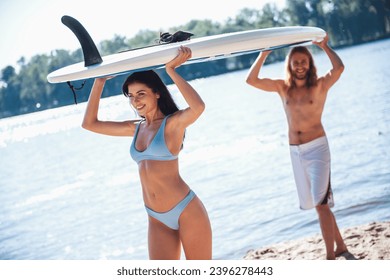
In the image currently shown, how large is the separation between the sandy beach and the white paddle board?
→ 175 cm

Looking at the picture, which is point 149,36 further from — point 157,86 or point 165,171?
point 165,171

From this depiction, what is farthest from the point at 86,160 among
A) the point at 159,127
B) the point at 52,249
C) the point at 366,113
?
the point at 159,127

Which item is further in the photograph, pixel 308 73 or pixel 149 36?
pixel 149 36

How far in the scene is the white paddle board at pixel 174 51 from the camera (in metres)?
2.68

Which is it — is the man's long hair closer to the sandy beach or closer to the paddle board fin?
the sandy beach

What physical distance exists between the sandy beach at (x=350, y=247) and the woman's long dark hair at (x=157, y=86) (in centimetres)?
180

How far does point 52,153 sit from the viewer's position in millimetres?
17766

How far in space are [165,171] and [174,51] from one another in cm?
57

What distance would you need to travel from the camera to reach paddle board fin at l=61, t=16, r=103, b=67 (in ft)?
9.53

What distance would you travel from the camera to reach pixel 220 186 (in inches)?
327

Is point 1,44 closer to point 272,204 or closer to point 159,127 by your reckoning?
point 159,127

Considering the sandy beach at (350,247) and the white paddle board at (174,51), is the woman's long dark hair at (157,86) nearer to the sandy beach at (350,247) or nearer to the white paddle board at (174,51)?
the white paddle board at (174,51)

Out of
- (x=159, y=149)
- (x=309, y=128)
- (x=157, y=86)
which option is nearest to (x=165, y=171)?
(x=159, y=149)

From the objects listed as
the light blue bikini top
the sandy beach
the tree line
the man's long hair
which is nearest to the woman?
the light blue bikini top
